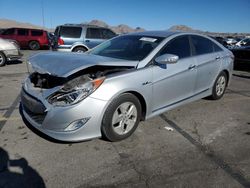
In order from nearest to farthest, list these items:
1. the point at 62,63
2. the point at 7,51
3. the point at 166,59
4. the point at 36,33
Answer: the point at 62,63 < the point at 166,59 < the point at 7,51 < the point at 36,33

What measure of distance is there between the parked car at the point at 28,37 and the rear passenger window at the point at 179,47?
19.8 meters

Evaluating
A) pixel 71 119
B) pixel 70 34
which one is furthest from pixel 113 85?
pixel 70 34

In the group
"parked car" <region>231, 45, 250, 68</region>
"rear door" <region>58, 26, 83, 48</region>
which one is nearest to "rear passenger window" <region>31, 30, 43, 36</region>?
"rear door" <region>58, 26, 83, 48</region>

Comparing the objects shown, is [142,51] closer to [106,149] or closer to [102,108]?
[102,108]

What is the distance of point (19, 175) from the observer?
115 inches

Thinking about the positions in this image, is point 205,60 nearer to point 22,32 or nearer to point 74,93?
point 74,93

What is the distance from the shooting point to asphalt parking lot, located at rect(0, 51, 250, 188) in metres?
2.89

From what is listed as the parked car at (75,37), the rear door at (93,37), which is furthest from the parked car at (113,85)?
the rear door at (93,37)

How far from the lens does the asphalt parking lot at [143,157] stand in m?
2.89

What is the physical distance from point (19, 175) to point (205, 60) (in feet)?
12.8

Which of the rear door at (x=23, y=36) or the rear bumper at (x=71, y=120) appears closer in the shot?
the rear bumper at (x=71, y=120)

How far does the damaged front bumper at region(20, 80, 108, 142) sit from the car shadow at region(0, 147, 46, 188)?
0.51m

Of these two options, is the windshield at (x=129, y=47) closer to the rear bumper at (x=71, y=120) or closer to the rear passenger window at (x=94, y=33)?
the rear bumper at (x=71, y=120)

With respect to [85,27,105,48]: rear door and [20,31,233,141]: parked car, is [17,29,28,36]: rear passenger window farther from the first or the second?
[20,31,233,141]: parked car
